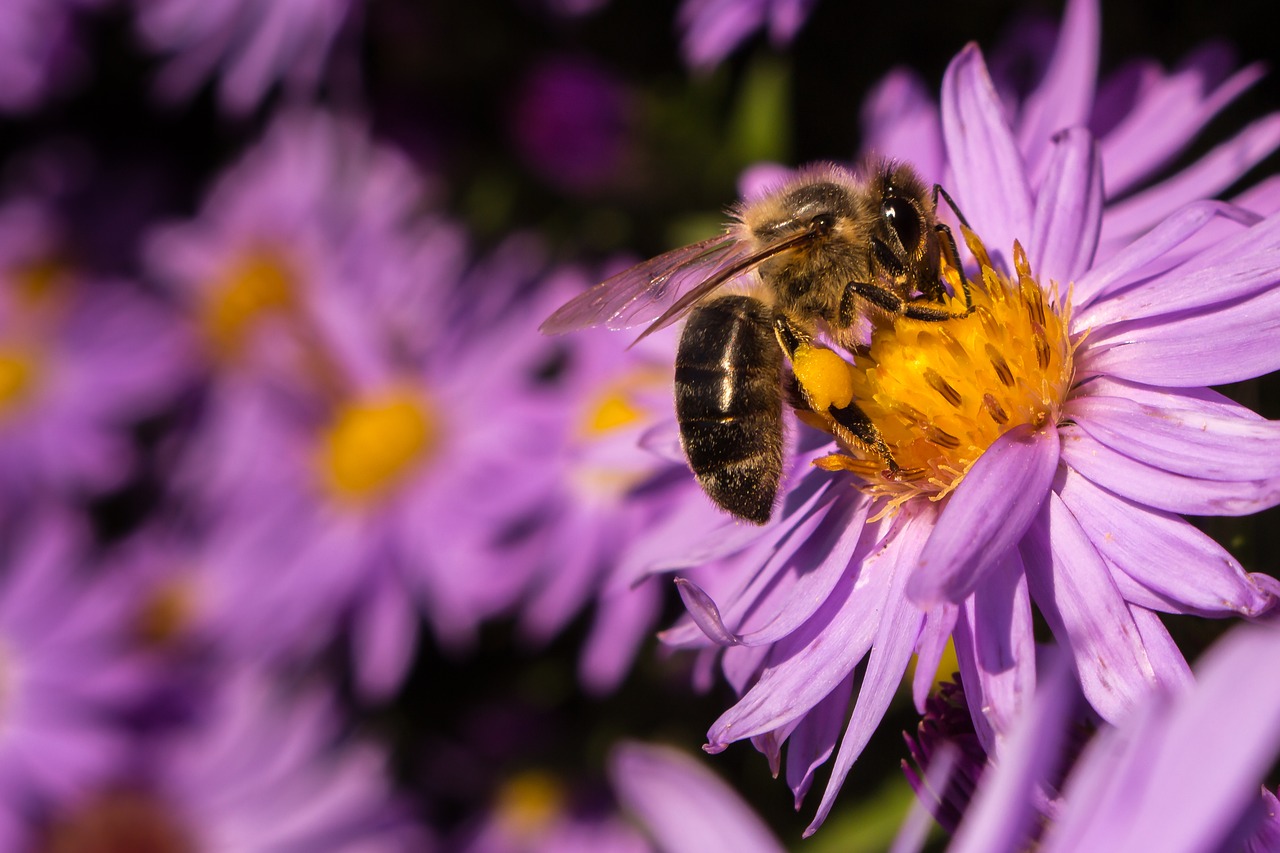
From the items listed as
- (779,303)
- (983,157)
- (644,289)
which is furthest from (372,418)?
(983,157)


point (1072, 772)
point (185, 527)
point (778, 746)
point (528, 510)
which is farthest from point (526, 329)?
point (1072, 772)

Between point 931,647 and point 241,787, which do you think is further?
point 241,787

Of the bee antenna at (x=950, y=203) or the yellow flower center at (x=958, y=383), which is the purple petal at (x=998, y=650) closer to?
the yellow flower center at (x=958, y=383)

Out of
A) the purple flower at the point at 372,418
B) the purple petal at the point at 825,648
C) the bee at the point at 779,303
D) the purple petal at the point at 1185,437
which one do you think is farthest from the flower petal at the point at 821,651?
the purple flower at the point at 372,418

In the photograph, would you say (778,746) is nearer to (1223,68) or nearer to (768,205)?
(768,205)

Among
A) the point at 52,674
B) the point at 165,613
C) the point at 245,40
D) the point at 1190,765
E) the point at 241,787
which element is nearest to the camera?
the point at 1190,765

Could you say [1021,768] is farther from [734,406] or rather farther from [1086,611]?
[734,406]

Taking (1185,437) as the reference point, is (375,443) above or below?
above

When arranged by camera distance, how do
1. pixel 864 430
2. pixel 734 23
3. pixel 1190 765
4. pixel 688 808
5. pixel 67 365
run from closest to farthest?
pixel 1190 765, pixel 688 808, pixel 864 430, pixel 734 23, pixel 67 365
